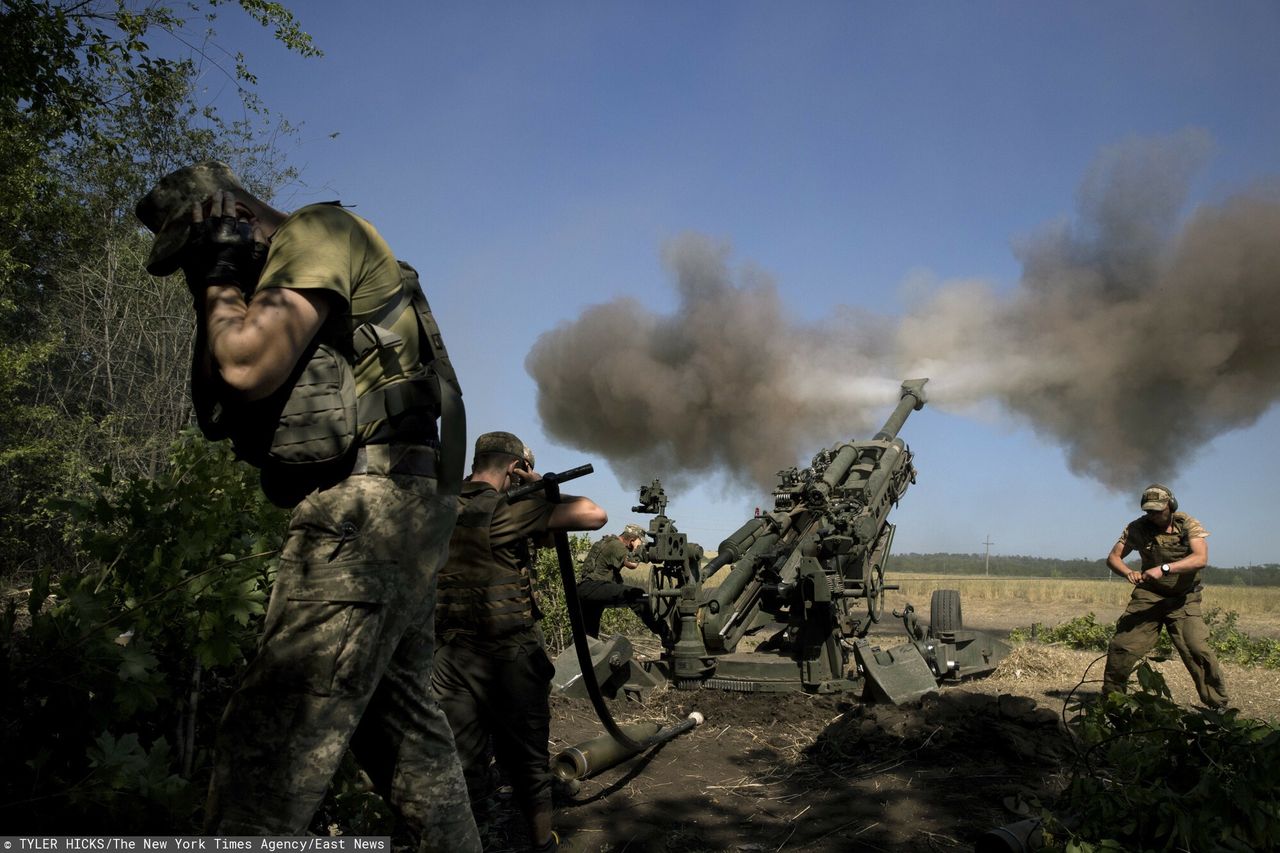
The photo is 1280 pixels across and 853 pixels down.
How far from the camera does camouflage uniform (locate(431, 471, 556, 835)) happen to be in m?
4.34

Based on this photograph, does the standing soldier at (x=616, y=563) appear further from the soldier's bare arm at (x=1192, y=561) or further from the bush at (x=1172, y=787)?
the bush at (x=1172, y=787)

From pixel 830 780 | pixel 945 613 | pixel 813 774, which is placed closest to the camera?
pixel 830 780

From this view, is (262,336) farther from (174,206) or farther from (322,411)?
(174,206)

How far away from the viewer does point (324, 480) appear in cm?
205

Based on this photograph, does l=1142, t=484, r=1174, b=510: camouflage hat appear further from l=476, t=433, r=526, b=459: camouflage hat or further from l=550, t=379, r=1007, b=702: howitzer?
l=476, t=433, r=526, b=459: camouflage hat

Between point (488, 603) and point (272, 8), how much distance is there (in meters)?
5.97

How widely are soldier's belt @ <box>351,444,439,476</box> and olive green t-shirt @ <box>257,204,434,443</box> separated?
0.10 ft

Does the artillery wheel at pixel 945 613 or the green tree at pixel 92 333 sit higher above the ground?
the green tree at pixel 92 333

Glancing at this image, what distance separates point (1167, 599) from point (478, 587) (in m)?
5.95

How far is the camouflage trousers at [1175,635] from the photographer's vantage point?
762cm

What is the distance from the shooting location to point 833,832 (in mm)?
4875

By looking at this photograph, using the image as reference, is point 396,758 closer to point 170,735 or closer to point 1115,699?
point 170,735

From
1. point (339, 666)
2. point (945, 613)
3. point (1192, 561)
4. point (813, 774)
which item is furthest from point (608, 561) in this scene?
point (339, 666)

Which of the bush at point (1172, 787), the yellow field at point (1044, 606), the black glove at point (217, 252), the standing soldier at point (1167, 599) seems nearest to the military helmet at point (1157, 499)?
the standing soldier at point (1167, 599)
